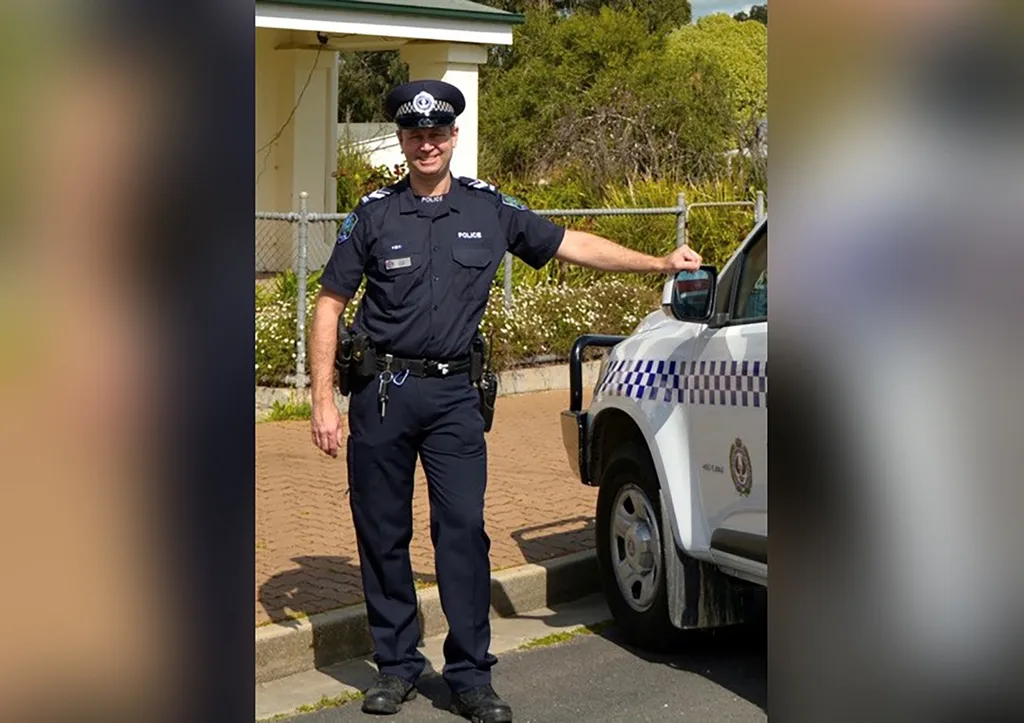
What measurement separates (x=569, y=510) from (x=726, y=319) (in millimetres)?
3059

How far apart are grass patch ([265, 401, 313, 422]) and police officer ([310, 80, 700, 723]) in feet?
19.4

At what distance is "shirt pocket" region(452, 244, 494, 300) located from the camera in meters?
5.22

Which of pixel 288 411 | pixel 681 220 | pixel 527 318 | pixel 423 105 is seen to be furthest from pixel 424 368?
pixel 681 220

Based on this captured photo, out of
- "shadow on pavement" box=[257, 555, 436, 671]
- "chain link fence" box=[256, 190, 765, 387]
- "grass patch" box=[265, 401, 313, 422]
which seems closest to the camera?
"shadow on pavement" box=[257, 555, 436, 671]

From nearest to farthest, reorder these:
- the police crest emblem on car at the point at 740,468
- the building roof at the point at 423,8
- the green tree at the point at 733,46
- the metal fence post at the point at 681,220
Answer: the police crest emblem on car at the point at 740,468 → the metal fence post at the point at 681,220 → the building roof at the point at 423,8 → the green tree at the point at 733,46

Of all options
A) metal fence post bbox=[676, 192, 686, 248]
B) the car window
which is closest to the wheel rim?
the car window

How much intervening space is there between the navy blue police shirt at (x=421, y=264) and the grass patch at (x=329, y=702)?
1.32m

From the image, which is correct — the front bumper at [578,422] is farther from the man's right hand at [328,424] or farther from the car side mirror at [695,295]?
the man's right hand at [328,424]

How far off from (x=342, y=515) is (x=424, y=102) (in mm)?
3529

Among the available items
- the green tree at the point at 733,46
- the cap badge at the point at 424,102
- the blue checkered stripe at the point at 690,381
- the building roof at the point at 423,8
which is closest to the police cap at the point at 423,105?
the cap badge at the point at 424,102

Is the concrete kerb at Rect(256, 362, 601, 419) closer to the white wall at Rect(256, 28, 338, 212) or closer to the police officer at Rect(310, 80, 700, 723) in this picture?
the white wall at Rect(256, 28, 338, 212)

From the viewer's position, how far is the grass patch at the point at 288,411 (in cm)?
1122

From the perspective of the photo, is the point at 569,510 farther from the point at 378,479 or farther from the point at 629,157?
the point at 629,157
